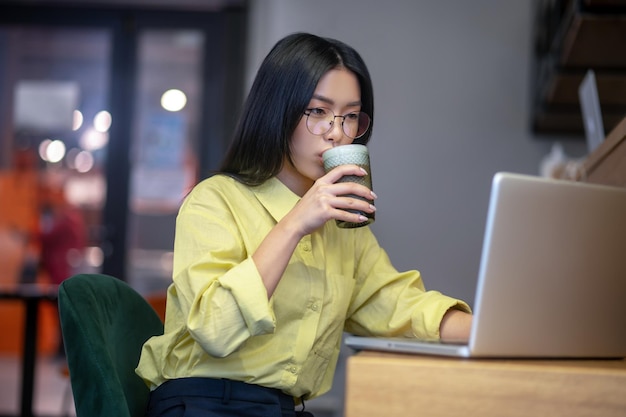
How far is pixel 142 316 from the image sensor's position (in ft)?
5.24

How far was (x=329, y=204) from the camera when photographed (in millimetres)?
1226

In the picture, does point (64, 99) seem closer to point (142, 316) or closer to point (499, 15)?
point (499, 15)

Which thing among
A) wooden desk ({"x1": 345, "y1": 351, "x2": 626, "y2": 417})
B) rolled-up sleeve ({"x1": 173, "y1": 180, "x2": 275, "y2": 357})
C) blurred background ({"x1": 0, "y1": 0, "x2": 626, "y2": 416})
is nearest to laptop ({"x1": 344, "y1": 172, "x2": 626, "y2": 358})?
wooden desk ({"x1": 345, "y1": 351, "x2": 626, "y2": 417})

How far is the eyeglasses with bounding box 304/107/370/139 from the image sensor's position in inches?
58.4

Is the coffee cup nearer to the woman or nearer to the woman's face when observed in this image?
the woman

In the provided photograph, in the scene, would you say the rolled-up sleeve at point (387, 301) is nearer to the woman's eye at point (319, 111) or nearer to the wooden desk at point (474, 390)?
the woman's eye at point (319, 111)

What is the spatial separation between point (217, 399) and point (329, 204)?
14.3 inches

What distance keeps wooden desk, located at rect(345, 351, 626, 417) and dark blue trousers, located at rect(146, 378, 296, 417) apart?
41cm

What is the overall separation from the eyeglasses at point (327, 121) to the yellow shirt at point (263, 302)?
0.41 feet

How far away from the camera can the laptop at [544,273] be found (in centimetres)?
101

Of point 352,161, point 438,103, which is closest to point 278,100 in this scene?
point 352,161

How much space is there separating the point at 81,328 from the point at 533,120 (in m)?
3.74

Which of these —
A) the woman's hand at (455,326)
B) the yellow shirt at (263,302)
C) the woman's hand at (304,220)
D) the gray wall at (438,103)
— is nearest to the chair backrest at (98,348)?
the yellow shirt at (263,302)

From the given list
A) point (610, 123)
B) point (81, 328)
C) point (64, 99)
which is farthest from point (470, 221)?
point (81, 328)
